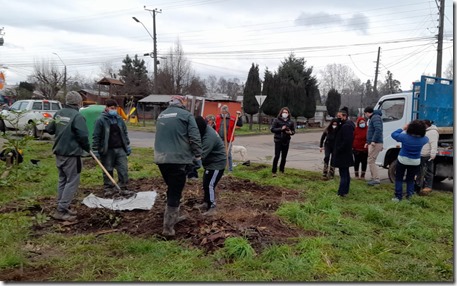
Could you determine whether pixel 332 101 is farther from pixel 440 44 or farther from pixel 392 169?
pixel 392 169

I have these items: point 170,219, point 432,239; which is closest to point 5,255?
point 170,219

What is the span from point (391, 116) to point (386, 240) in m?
5.48

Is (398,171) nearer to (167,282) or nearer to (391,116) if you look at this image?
(391,116)

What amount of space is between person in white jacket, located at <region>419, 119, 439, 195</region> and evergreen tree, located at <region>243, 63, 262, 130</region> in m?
27.7

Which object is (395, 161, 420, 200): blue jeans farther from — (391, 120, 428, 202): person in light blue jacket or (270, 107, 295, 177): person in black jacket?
(270, 107, 295, 177): person in black jacket

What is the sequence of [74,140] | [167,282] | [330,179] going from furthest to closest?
[330,179] → [74,140] → [167,282]

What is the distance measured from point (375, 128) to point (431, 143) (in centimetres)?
119

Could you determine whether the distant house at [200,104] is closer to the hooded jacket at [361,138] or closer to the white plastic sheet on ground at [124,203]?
the hooded jacket at [361,138]

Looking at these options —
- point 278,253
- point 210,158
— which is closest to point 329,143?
point 210,158

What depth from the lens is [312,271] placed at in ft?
12.9

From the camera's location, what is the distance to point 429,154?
8094 millimetres

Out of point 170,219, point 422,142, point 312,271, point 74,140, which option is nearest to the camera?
point 312,271

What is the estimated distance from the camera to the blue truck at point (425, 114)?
29.5 ft

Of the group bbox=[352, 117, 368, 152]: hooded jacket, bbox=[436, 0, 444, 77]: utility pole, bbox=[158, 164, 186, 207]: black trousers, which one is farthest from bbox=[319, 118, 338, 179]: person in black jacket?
bbox=[436, 0, 444, 77]: utility pole
